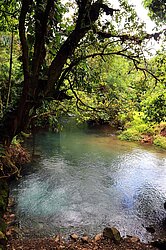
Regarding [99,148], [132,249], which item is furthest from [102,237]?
[99,148]

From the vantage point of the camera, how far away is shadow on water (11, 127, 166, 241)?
6909 mm

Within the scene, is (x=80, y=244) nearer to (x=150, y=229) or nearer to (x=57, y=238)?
(x=57, y=238)

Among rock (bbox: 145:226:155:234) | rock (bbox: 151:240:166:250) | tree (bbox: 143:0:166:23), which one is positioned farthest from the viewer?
rock (bbox: 145:226:155:234)

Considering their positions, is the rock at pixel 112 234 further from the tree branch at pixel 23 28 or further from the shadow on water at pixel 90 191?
the tree branch at pixel 23 28

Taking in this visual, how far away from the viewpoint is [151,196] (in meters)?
9.12

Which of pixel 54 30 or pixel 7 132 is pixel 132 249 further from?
pixel 54 30

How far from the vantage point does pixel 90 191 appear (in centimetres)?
920

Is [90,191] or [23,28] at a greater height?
[23,28]

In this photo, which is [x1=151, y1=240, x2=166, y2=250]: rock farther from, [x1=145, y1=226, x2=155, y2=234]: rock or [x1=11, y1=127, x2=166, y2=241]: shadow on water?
[x1=145, y1=226, x2=155, y2=234]: rock

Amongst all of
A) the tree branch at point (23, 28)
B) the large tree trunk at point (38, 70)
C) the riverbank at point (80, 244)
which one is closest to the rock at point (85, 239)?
the riverbank at point (80, 244)

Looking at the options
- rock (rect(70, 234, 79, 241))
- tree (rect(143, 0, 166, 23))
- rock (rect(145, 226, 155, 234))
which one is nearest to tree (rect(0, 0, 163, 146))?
tree (rect(143, 0, 166, 23))

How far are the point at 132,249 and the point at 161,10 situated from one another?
18.3ft

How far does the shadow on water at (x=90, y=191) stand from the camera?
6909 mm

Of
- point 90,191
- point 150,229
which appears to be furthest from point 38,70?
point 90,191
